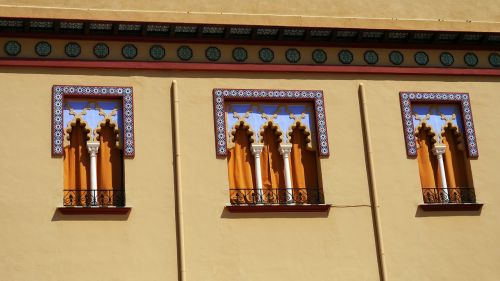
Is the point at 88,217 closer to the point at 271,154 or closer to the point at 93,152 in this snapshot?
the point at 93,152

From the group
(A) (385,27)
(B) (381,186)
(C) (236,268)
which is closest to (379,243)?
(B) (381,186)

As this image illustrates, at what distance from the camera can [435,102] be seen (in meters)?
17.0

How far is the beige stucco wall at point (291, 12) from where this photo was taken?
1588cm

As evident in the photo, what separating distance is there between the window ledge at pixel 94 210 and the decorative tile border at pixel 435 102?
4.53 metres

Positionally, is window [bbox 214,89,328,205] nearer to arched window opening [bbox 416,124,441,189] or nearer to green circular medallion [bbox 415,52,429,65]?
arched window opening [bbox 416,124,441,189]

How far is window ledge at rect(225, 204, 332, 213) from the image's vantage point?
1555cm

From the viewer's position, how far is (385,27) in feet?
55.2

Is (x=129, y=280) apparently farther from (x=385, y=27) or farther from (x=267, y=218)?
(x=385, y=27)

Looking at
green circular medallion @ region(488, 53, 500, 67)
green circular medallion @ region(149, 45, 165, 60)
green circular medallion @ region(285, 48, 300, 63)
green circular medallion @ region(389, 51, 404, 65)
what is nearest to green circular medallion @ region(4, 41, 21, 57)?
green circular medallion @ region(149, 45, 165, 60)

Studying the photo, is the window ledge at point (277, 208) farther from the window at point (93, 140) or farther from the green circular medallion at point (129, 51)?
the green circular medallion at point (129, 51)

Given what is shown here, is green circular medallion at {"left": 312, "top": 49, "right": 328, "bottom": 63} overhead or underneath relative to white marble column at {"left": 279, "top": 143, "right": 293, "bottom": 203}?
overhead

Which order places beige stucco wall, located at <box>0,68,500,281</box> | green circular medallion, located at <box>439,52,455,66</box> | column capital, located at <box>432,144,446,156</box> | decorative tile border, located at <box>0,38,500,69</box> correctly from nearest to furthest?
1. beige stucco wall, located at <box>0,68,500,281</box>
2. decorative tile border, located at <box>0,38,500,69</box>
3. column capital, located at <box>432,144,446,156</box>
4. green circular medallion, located at <box>439,52,455,66</box>

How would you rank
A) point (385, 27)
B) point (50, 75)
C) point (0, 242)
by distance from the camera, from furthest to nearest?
point (385, 27)
point (50, 75)
point (0, 242)

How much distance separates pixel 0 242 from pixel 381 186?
18.7 feet
